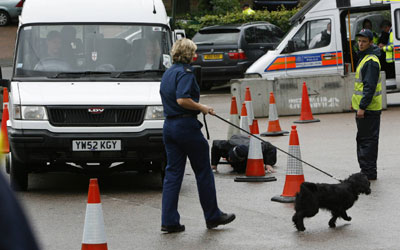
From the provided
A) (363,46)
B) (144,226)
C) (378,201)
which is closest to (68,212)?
(144,226)

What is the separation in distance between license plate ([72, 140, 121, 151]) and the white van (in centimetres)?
1

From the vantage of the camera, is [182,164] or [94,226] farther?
[182,164]

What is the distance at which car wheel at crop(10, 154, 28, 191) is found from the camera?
28.5ft

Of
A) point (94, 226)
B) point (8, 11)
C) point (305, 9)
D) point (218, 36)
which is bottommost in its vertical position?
point (94, 226)

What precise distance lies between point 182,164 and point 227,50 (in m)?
14.9

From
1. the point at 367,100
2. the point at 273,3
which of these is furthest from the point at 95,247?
the point at 273,3

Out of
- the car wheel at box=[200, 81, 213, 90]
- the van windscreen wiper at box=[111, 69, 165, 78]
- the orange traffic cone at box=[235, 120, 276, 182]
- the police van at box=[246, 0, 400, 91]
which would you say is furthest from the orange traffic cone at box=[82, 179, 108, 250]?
the car wheel at box=[200, 81, 213, 90]

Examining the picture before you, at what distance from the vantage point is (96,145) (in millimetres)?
8312

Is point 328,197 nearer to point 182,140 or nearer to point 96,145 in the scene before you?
point 182,140

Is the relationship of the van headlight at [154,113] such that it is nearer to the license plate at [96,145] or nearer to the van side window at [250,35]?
the license plate at [96,145]

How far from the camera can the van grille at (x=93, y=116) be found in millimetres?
8398

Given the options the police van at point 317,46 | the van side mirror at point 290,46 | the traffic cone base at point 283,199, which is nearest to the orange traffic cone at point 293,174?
the traffic cone base at point 283,199

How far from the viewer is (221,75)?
70.6 ft

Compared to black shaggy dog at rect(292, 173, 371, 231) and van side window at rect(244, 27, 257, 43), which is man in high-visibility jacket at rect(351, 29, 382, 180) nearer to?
black shaggy dog at rect(292, 173, 371, 231)
